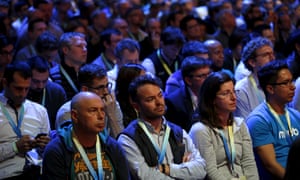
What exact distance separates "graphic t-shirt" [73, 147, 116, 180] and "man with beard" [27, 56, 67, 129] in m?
1.60

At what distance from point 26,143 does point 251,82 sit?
2302 millimetres

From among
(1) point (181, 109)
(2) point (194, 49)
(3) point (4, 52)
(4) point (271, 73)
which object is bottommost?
(1) point (181, 109)

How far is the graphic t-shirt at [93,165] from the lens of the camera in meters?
4.25

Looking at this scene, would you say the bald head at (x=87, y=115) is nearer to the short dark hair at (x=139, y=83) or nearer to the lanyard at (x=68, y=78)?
the short dark hair at (x=139, y=83)

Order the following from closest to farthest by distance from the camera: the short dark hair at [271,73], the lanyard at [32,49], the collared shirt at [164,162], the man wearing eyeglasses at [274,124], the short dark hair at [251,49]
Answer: the collared shirt at [164,162]
the man wearing eyeglasses at [274,124]
the short dark hair at [271,73]
the short dark hair at [251,49]
the lanyard at [32,49]

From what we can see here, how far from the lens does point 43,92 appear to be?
587cm

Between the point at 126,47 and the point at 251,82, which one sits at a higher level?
the point at 126,47

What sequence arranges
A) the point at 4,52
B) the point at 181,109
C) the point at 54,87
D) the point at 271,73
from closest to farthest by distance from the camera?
the point at 271,73 < the point at 181,109 < the point at 54,87 < the point at 4,52

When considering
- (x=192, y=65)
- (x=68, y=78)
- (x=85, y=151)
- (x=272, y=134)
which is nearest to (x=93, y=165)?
(x=85, y=151)

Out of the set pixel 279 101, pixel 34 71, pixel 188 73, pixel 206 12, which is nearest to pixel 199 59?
pixel 188 73

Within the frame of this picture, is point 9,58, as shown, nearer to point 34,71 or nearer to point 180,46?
point 34,71

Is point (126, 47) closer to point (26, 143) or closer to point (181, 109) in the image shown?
point (181, 109)

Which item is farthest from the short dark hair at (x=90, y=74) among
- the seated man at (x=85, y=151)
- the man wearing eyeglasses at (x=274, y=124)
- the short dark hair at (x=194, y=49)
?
the short dark hair at (x=194, y=49)

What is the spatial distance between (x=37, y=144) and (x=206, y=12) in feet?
25.3
